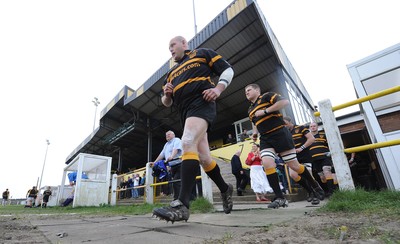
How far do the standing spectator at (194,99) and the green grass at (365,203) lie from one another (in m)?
1.03

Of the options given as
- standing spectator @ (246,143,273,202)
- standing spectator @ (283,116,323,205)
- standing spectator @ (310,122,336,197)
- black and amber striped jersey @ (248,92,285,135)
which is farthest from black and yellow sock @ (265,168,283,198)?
standing spectator @ (310,122,336,197)

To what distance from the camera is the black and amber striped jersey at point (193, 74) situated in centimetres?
218

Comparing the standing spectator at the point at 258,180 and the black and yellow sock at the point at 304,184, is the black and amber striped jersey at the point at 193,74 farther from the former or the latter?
the standing spectator at the point at 258,180

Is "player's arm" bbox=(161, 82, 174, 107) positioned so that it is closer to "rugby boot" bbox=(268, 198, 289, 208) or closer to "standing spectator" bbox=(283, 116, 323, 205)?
"rugby boot" bbox=(268, 198, 289, 208)

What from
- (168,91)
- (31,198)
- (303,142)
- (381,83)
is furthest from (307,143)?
(31,198)

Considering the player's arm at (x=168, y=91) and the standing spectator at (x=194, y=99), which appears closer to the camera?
the standing spectator at (x=194, y=99)

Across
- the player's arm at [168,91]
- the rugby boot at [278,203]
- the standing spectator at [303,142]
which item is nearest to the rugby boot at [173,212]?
the player's arm at [168,91]

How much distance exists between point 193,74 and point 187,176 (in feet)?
3.38

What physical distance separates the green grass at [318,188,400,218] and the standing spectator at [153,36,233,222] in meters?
1.03

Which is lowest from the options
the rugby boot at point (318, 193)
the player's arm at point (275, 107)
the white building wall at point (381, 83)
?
the rugby boot at point (318, 193)

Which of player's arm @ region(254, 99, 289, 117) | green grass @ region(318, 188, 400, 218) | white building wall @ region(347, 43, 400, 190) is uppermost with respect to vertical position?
white building wall @ region(347, 43, 400, 190)

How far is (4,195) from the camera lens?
23125mm

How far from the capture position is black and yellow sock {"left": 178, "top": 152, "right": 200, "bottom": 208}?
177cm

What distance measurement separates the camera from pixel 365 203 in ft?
6.21
